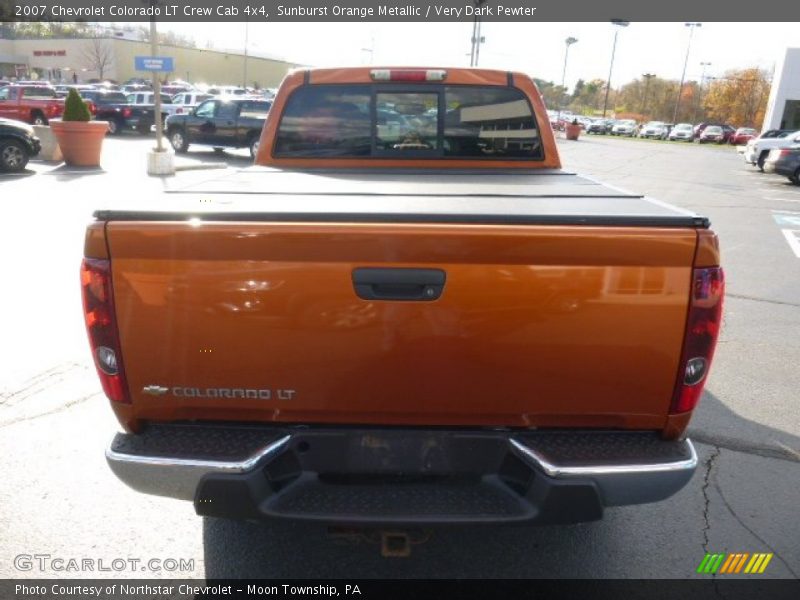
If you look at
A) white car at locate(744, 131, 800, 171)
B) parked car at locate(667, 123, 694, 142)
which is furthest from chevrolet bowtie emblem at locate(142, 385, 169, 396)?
parked car at locate(667, 123, 694, 142)

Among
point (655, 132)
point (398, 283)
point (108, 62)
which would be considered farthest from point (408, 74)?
point (108, 62)

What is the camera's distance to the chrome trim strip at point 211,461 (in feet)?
7.00

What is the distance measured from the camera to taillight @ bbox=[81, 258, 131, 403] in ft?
7.06

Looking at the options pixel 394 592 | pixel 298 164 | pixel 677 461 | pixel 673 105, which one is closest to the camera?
pixel 677 461

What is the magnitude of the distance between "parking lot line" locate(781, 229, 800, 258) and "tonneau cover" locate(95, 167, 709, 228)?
826 cm

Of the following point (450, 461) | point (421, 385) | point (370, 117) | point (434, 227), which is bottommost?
point (450, 461)

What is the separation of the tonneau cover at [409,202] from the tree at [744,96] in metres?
86.2

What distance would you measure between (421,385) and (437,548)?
3.80ft

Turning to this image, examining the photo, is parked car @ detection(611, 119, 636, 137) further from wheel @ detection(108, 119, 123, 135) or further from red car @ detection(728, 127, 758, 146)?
wheel @ detection(108, 119, 123, 135)

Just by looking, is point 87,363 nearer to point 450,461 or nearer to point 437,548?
point 437,548

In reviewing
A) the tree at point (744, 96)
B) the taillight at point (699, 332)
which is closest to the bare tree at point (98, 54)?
the tree at point (744, 96)

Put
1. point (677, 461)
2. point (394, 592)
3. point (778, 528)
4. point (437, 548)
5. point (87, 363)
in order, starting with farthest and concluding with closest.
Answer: point (87, 363) → point (778, 528) → point (437, 548) → point (394, 592) → point (677, 461)

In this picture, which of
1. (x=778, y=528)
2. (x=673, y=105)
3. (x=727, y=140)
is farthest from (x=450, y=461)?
(x=673, y=105)

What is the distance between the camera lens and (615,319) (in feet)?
6.95
